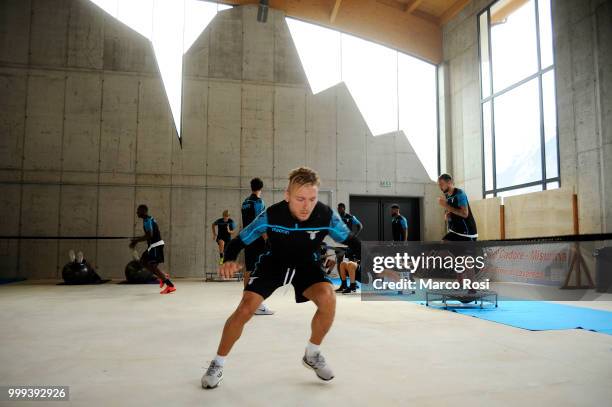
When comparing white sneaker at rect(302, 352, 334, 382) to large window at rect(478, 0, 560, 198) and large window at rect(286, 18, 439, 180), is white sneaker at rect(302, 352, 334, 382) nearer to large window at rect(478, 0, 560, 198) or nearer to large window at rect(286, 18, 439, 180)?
large window at rect(478, 0, 560, 198)

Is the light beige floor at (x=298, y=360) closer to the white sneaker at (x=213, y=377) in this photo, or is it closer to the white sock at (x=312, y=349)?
the white sneaker at (x=213, y=377)

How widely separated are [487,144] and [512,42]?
9.54 feet

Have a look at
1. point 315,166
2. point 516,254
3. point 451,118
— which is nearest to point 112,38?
point 315,166

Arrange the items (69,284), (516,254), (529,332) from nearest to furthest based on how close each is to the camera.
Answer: (529,332), (516,254), (69,284)

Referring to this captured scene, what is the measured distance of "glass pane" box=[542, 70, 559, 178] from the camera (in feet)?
32.8

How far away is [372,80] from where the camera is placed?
13938 mm

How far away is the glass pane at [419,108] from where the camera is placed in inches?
559

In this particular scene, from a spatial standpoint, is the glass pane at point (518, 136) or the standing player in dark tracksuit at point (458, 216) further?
the glass pane at point (518, 136)

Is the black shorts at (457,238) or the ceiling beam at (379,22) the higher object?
the ceiling beam at (379,22)

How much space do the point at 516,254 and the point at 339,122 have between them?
6862mm

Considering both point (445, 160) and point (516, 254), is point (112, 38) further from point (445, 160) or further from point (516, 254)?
point (516, 254)

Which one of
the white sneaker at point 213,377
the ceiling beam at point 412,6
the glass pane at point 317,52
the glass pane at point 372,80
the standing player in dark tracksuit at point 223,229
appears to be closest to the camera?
the white sneaker at point 213,377

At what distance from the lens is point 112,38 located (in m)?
12.4

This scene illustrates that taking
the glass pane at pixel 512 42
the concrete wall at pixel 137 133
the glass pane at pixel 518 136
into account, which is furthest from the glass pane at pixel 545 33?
the concrete wall at pixel 137 133
